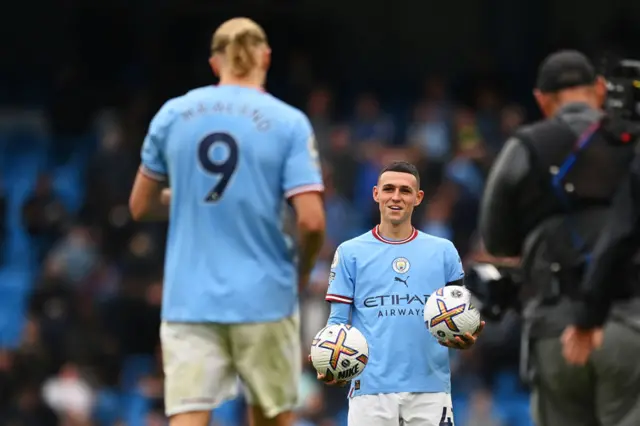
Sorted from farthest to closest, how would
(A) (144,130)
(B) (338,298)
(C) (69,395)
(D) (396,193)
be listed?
(A) (144,130) < (C) (69,395) < (B) (338,298) < (D) (396,193)

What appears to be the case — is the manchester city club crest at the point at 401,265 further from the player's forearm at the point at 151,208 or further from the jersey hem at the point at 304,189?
the player's forearm at the point at 151,208

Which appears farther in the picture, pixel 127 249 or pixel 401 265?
pixel 127 249

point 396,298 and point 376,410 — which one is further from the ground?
point 396,298

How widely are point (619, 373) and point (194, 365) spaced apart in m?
1.73

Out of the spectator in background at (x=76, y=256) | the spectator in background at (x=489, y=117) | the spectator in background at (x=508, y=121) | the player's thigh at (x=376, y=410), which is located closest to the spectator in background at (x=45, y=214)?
the spectator in background at (x=76, y=256)

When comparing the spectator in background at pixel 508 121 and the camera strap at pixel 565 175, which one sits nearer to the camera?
the camera strap at pixel 565 175

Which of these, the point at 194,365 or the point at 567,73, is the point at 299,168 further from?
the point at 567,73

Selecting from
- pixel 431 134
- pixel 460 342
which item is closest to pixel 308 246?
pixel 460 342

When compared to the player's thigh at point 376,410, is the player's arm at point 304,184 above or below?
above

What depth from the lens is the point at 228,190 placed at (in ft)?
20.6

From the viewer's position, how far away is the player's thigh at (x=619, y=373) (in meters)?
6.16

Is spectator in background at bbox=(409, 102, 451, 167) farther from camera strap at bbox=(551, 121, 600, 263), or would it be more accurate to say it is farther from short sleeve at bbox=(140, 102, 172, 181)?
camera strap at bbox=(551, 121, 600, 263)

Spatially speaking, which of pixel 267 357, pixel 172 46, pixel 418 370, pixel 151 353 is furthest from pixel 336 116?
pixel 418 370

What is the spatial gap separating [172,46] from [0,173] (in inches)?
102
